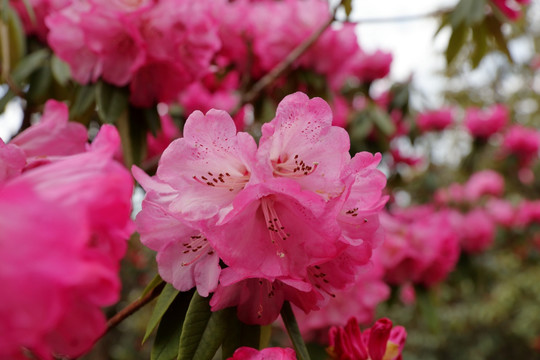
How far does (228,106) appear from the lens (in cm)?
202

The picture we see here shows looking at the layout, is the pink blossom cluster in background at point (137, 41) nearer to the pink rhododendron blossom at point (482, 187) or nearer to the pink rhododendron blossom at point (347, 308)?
the pink rhododendron blossom at point (347, 308)

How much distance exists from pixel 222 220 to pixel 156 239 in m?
0.13

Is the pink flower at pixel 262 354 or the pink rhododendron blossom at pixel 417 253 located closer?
the pink flower at pixel 262 354

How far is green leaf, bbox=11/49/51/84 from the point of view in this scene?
4.90 ft

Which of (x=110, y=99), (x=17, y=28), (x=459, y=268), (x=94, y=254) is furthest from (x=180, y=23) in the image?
(x=459, y=268)

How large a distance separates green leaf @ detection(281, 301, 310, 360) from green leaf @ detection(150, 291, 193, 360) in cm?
13

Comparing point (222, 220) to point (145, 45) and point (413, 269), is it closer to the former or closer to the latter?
point (145, 45)

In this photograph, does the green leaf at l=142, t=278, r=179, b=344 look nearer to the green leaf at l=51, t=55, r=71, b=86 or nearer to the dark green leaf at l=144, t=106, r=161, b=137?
the dark green leaf at l=144, t=106, r=161, b=137

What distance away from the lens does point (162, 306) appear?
663mm

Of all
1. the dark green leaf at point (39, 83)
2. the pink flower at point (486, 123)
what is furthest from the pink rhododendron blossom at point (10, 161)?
the pink flower at point (486, 123)

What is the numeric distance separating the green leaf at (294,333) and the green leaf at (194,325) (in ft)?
0.34

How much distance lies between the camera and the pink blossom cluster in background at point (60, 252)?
0.30m

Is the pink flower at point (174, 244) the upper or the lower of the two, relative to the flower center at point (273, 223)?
lower

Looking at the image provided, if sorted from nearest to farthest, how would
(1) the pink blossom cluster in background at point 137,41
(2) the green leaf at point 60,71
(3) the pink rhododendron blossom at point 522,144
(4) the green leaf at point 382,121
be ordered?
(1) the pink blossom cluster in background at point 137,41, (2) the green leaf at point 60,71, (4) the green leaf at point 382,121, (3) the pink rhododendron blossom at point 522,144
